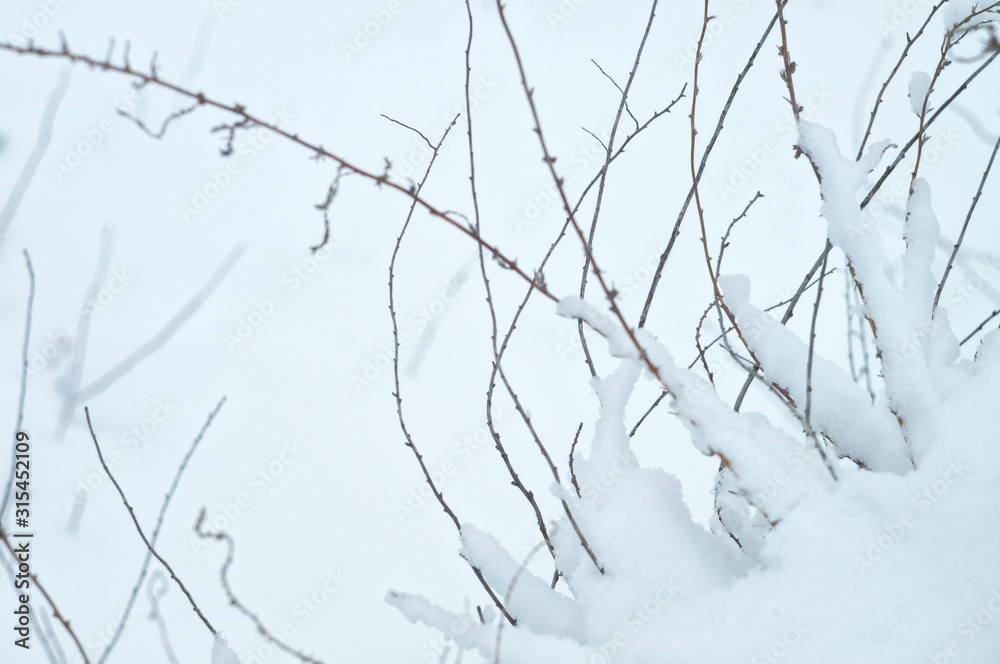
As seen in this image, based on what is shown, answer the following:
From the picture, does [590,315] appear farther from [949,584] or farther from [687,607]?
[949,584]

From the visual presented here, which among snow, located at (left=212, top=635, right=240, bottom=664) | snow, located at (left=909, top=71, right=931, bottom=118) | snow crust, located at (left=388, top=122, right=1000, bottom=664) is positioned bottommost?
snow crust, located at (left=388, top=122, right=1000, bottom=664)

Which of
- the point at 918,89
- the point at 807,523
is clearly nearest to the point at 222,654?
the point at 807,523

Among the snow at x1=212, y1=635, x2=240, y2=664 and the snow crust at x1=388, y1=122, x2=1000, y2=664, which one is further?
the snow at x1=212, y1=635, x2=240, y2=664

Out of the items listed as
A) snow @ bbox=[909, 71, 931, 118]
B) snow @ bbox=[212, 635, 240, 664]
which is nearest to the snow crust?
snow @ bbox=[909, 71, 931, 118]

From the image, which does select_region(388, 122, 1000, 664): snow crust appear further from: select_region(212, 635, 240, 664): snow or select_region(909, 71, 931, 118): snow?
select_region(212, 635, 240, 664): snow

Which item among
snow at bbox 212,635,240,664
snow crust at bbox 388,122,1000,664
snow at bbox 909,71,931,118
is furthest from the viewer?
snow at bbox 909,71,931,118

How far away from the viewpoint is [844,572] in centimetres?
83

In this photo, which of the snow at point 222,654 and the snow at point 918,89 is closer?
the snow at point 222,654

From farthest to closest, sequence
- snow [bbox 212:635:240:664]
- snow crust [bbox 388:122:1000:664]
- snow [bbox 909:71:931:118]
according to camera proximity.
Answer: snow [bbox 909:71:931:118] → snow [bbox 212:635:240:664] → snow crust [bbox 388:122:1000:664]

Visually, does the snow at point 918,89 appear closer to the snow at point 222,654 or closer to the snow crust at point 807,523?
the snow crust at point 807,523

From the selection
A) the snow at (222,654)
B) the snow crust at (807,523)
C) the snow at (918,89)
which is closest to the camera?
the snow crust at (807,523)

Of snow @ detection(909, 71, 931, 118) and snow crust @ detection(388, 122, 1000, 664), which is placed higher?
snow @ detection(909, 71, 931, 118)

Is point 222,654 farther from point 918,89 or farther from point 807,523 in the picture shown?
point 918,89

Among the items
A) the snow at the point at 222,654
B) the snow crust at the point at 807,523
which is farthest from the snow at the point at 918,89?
the snow at the point at 222,654
